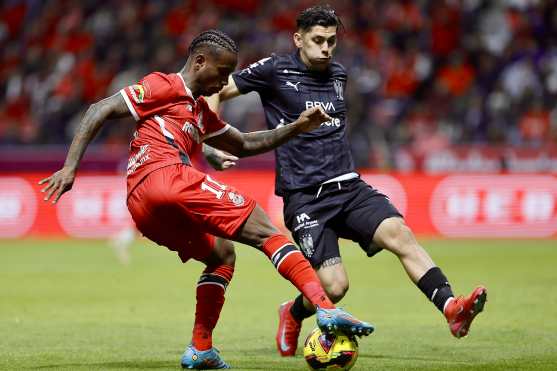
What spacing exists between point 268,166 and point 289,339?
473 inches

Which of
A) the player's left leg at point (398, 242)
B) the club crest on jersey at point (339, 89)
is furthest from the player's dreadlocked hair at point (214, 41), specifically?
the player's left leg at point (398, 242)

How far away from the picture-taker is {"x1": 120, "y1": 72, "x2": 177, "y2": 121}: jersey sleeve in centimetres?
680

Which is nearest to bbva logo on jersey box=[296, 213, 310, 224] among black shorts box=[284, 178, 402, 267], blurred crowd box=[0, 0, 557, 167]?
black shorts box=[284, 178, 402, 267]

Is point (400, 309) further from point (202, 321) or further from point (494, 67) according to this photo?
point (494, 67)

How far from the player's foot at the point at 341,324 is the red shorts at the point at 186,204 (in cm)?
79

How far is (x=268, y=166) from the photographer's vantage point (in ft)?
65.9

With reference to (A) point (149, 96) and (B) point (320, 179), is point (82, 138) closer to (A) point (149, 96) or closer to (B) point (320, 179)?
(A) point (149, 96)

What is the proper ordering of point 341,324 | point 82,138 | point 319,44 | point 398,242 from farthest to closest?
point 319,44
point 398,242
point 82,138
point 341,324

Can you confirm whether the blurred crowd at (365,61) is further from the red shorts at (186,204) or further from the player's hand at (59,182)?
the player's hand at (59,182)

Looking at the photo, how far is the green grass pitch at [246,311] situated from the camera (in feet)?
24.9

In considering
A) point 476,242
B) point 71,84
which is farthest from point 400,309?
point 71,84

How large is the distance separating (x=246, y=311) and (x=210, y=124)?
4003 mm

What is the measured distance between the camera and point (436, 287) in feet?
24.0

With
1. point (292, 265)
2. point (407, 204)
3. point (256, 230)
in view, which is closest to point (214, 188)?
point (256, 230)
